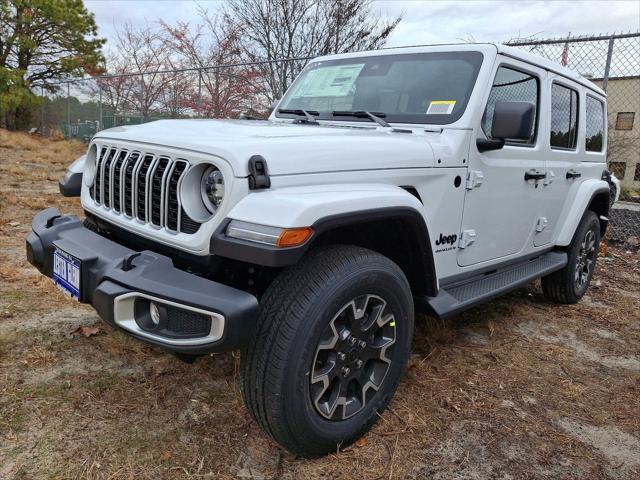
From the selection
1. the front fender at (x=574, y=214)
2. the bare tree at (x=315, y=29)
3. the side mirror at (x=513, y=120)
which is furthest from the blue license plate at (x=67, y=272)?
the bare tree at (x=315, y=29)

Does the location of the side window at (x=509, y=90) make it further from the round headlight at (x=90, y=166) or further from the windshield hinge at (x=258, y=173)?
the round headlight at (x=90, y=166)

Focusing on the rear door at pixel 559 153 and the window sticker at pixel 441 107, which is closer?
the window sticker at pixel 441 107

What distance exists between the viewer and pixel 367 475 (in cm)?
215

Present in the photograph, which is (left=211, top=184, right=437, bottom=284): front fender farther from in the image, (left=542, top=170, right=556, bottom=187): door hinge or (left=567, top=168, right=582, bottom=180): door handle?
(left=567, top=168, right=582, bottom=180): door handle

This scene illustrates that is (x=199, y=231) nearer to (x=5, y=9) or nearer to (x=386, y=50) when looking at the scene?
(x=386, y=50)

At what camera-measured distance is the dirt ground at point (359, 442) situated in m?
2.18

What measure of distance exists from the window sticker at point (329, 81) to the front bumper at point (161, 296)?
1.87 m

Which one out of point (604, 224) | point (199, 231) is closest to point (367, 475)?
point (199, 231)

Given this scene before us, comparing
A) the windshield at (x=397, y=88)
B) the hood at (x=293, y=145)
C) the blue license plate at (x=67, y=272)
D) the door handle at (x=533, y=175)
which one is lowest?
the blue license plate at (x=67, y=272)

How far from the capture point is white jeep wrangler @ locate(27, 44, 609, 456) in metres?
1.92

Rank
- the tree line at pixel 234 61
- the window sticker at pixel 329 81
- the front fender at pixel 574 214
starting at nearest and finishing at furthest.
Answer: the window sticker at pixel 329 81 → the front fender at pixel 574 214 → the tree line at pixel 234 61

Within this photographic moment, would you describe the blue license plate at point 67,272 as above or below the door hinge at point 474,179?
below

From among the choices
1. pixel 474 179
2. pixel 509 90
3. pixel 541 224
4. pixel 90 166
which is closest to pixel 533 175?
pixel 541 224

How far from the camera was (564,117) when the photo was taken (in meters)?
3.99
